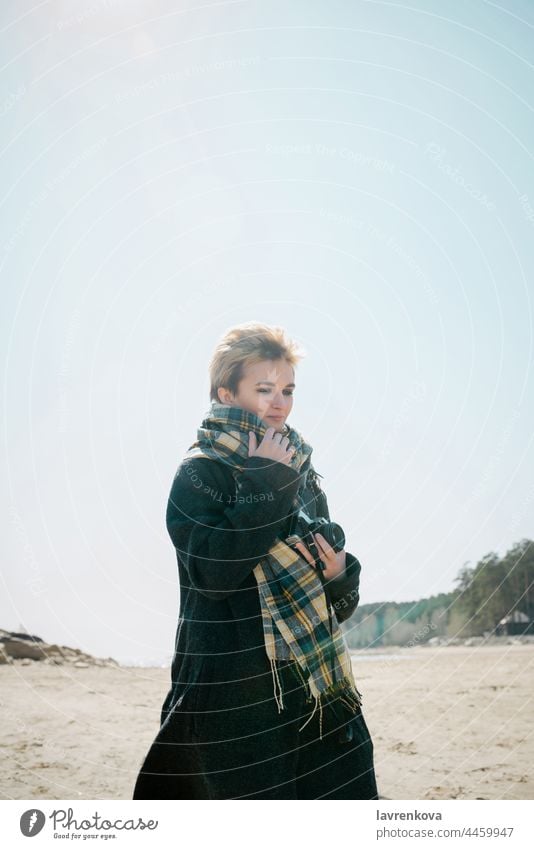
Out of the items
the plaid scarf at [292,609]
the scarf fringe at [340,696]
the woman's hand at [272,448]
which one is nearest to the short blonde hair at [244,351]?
the plaid scarf at [292,609]

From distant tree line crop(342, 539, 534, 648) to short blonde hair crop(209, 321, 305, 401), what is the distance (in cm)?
393

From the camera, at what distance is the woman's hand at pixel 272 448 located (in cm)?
287

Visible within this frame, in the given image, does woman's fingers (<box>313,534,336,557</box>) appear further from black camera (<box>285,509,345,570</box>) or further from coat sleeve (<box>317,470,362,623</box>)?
coat sleeve (<box>317,470,362,623</box>)

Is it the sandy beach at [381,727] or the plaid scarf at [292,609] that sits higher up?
the plaid scarf at [292,609]

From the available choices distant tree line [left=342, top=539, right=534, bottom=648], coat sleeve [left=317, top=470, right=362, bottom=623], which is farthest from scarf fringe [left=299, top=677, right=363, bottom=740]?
distant tree line [left=342, top=539, right=534, bottom=648]

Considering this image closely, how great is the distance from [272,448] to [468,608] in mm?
9029

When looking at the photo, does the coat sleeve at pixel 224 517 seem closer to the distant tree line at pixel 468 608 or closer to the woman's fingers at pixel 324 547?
the woman's fingers at pixel 324 547

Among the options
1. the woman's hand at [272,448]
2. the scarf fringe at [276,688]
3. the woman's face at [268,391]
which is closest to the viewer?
the scarf fringe at [276,688]

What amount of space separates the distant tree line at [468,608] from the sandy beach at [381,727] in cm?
66

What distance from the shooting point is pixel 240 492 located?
272 cm

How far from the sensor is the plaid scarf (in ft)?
9.10

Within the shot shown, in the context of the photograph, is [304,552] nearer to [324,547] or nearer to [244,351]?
[324,547]
